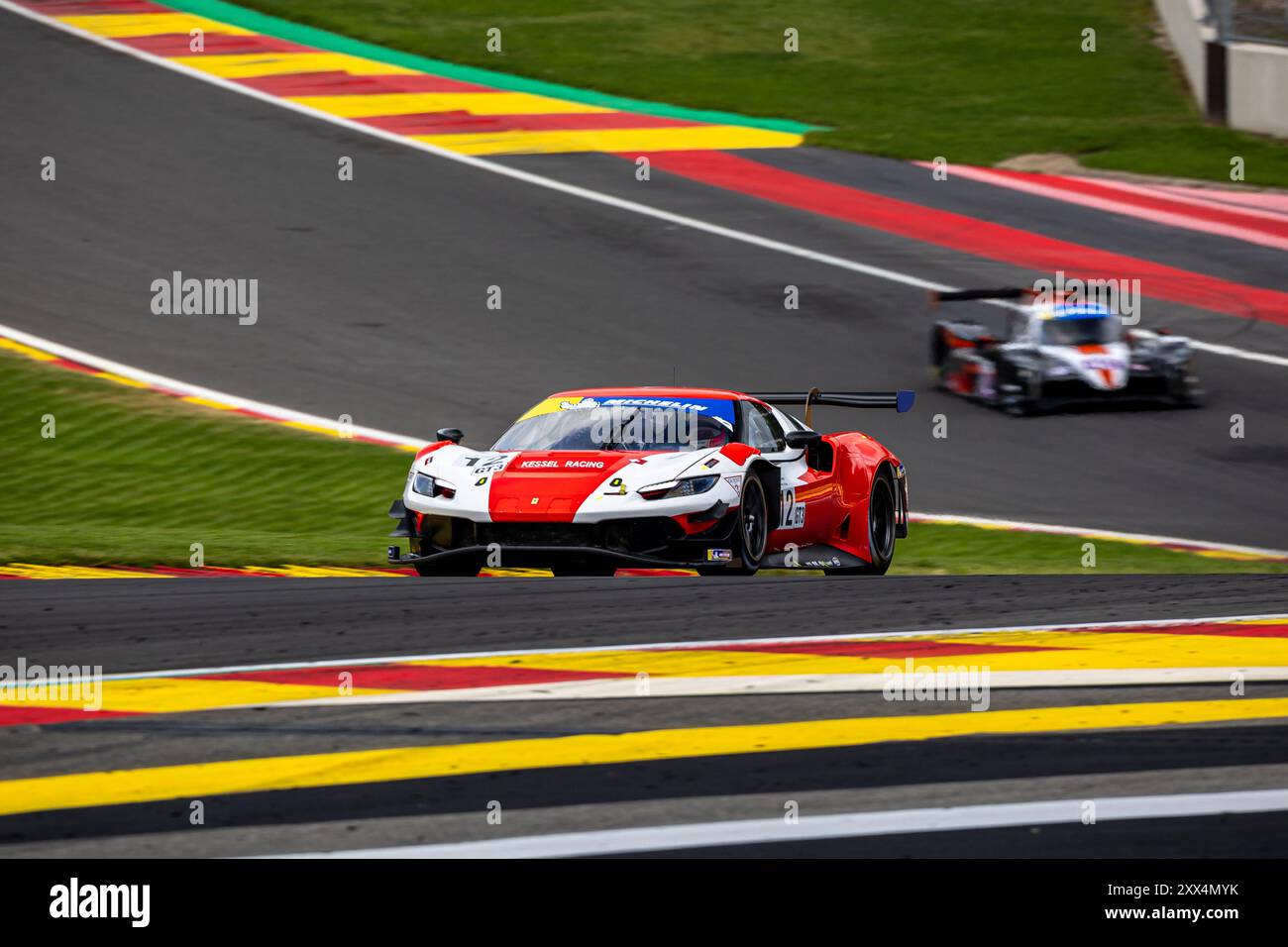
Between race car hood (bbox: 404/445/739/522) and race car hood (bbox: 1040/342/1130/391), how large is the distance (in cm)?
909

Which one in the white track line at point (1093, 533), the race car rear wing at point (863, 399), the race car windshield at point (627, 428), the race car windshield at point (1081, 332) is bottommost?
the white track line at point (1093, 533)

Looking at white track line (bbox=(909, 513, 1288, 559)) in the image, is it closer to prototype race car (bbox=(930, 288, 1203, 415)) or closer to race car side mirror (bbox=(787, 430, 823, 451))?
prototype race car (bbox=(930, 288, 1203, 415))

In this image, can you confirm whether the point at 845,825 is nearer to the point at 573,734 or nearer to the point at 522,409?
the point at 573,734

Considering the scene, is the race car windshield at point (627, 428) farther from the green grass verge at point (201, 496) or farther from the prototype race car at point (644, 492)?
the green grass verge at point (201, 496)

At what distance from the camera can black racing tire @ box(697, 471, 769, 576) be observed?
1088 centimetres

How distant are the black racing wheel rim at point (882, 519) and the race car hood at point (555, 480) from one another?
5.80 ft

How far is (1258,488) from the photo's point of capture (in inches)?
664

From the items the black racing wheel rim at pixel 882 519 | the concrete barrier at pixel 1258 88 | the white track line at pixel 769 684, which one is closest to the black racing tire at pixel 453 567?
the black racing wheel rim at pixel 882 519

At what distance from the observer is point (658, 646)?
25.9ft

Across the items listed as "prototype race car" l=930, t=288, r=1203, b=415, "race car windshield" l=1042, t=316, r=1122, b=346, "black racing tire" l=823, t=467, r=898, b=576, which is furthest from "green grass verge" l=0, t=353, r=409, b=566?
"race car windshield" l=1042, t=316, r=1122, b=346

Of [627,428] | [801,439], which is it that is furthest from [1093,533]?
[627,428]

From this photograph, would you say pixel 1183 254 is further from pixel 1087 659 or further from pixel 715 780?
pixel 715 780

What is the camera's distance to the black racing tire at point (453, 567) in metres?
10.8
